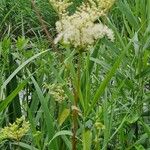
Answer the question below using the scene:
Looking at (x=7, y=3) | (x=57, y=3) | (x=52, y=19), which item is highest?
(x=57, y=3)

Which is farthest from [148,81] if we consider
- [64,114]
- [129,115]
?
[64,114]

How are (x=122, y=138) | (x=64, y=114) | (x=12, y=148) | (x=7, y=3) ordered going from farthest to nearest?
(x=7, y=3) → (x=12, y=148) → (x=122, y=138) → (x=64, y=114)

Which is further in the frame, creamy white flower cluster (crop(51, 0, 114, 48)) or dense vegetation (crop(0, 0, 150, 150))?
dense vegetation (crop(0, 0, 150, 150))

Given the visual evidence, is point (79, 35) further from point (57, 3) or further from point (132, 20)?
point (132, 20)

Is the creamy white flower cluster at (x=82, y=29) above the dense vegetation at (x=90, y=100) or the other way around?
above

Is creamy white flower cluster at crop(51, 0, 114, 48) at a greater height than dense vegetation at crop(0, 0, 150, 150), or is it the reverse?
creamy white flower cluster at crop(51, 0, 114, 48)

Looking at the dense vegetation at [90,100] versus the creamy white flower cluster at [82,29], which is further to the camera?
the dense vegetation at [90,100]

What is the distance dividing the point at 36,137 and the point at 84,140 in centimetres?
18

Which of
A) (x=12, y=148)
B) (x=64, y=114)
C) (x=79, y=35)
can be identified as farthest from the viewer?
(x=12, y=148)

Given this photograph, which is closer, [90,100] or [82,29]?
[82,29]

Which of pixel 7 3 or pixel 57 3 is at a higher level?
pixel 57 3

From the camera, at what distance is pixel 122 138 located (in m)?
1.72

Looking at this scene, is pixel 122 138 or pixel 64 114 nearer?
pixel 64 114

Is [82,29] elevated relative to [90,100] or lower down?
elevated
